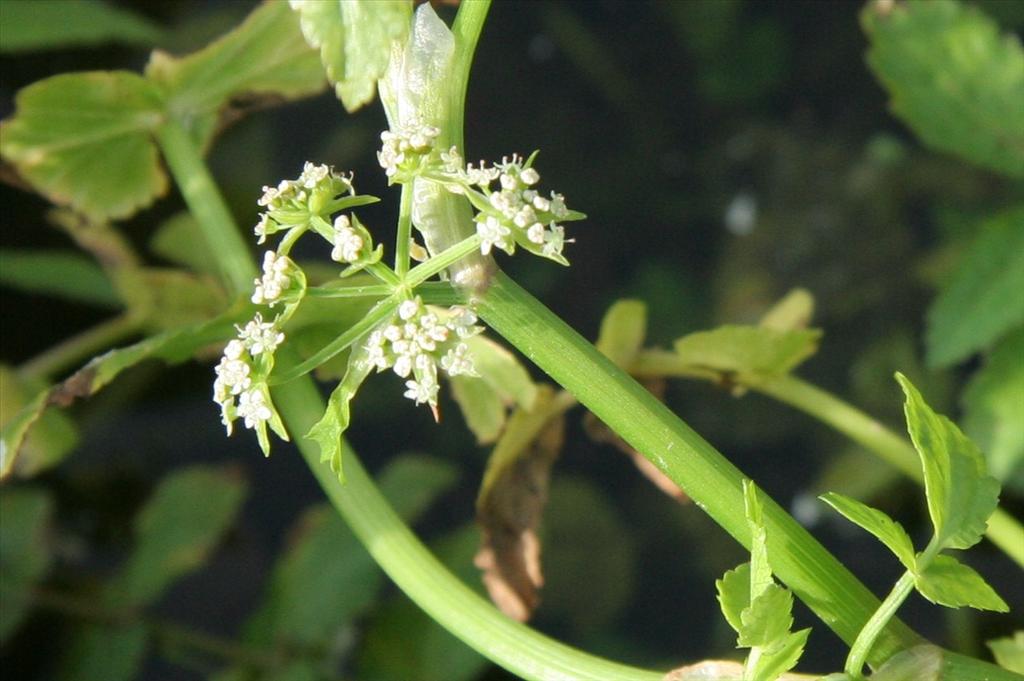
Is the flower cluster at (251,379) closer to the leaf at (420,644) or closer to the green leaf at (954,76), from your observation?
the leaf at (420,644)

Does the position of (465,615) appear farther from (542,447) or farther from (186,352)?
(186,352)

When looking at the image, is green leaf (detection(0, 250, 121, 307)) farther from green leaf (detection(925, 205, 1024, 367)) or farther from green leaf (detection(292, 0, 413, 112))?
green leaf (detection(925, 205, 1024, 367))

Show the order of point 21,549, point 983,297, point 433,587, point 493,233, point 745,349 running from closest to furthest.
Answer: point 493,233, point 433,587, point 745,349, point 983,297, point 21,549

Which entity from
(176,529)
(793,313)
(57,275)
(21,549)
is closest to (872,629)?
(793,313)

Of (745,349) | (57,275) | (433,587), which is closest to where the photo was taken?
(433,587)

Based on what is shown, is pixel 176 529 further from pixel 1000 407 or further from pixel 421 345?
pixel 1000 407

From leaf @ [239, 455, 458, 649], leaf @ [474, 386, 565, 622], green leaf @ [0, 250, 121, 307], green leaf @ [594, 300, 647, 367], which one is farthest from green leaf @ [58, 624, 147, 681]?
green leaf @ [594, 300, 647, 367]

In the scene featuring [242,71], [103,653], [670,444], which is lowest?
[103,653]
